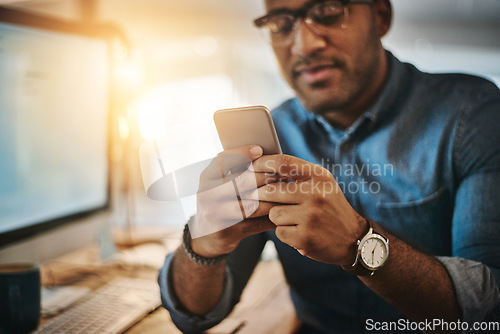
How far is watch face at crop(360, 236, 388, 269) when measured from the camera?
352mm

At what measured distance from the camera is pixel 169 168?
0.38 m

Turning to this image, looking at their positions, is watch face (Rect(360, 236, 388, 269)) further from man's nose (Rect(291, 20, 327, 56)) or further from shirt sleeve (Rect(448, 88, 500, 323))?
man's nose (Rect(291, 20, 327, 56))

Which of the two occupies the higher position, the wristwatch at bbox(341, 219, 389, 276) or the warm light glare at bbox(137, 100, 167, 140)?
the warm light glare at bbox(137, 100, 167, 140)

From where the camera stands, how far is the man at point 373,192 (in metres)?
0.39

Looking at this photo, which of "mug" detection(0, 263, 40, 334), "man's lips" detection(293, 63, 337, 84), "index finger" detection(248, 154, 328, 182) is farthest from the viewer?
"man's lips" detection(293, 63, 337, 84)

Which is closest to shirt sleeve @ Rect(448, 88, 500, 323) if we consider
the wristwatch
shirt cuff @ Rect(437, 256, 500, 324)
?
shirt cuff @ Rect(437, 256, 500, 324)

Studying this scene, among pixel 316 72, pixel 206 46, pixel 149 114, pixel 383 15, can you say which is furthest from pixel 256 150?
pixel 206 46

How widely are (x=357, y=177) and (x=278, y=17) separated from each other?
0.93 feet

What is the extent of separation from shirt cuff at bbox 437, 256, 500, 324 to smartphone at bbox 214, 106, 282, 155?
10.5 inches

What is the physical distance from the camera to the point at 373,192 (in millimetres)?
543

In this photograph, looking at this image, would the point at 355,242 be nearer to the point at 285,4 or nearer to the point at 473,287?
the point at 473,287

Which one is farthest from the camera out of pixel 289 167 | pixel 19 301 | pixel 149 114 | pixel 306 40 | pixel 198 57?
pixel 198 57

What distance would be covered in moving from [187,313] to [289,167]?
0.99ft

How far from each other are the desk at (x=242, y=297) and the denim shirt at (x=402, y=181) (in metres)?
0.02
